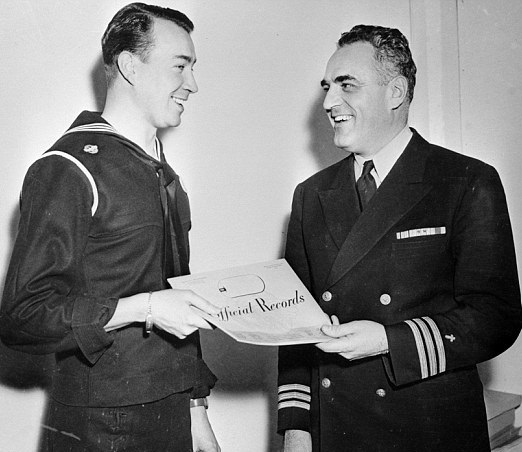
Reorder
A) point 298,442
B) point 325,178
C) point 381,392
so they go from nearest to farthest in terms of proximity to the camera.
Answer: point 381,392 → point 298,442 → point 325,178

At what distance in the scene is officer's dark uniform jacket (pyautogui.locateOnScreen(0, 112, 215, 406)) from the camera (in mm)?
1265

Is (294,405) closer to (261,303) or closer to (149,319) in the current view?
(261,303)

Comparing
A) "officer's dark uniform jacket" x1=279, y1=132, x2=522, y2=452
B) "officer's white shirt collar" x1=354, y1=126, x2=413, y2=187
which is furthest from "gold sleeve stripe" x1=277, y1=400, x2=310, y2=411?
"officer's white shirt collar" x1=354, y1=126, x2=413, y2=187

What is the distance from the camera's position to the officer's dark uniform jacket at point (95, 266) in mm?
1265

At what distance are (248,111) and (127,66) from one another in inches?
30.4

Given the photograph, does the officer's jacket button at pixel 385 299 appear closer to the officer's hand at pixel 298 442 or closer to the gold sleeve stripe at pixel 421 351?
the gold sleeve stripe at pixel 421 351

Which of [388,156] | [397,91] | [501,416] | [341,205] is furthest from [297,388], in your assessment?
[501,416]

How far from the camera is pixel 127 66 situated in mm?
1480

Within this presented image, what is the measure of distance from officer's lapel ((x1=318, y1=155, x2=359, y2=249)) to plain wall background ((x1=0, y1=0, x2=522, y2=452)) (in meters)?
0.52

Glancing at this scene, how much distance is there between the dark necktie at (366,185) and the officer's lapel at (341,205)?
14mm

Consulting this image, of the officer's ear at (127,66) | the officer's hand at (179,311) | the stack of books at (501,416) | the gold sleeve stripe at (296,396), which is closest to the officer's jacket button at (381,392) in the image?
the gold sleeve stripe at (296,396)

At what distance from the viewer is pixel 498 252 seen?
1511 millimetres

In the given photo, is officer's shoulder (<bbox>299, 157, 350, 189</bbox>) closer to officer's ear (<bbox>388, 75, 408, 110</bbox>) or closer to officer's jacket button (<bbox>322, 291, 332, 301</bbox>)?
officer's ear (<bbox>388, 75, 408, 110</bbox>)

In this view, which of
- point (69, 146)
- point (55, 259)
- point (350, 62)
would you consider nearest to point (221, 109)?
point (350, 62)
